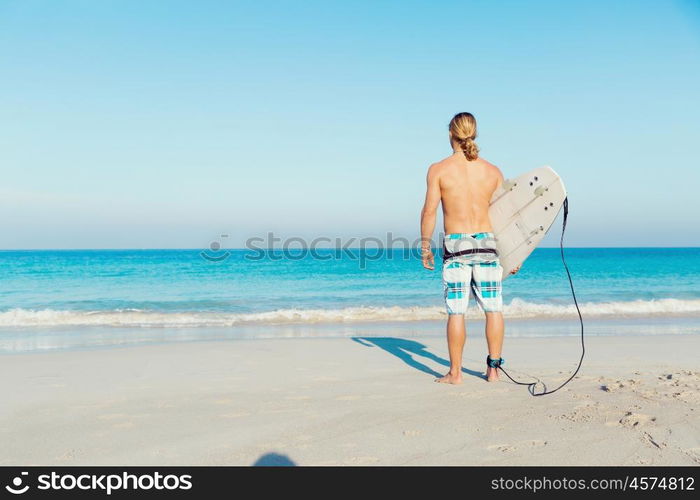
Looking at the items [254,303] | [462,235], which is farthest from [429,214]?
[254,303]

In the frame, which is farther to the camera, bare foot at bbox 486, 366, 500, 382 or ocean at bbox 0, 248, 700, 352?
ocean at bbox 0, 248, 700, 352

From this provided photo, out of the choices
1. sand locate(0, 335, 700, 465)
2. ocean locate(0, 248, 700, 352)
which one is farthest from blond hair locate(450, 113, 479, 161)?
ocean locate(0, 248, 700, 352)

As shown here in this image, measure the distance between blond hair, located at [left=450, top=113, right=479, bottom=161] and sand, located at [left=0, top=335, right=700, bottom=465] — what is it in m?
1.77

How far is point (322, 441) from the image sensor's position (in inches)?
117

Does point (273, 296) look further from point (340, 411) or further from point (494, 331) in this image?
point (340, 411)

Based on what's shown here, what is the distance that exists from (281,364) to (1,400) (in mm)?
2288

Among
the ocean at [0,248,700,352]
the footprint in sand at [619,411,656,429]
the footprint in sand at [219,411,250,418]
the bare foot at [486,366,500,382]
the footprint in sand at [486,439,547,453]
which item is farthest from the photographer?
the ocean at [0,248,700,352]

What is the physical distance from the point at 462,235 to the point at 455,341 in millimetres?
796

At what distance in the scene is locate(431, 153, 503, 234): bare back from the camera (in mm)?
4219

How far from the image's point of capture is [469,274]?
4.22m

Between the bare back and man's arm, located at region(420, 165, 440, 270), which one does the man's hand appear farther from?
the bare back

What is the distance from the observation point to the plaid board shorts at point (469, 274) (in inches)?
164
